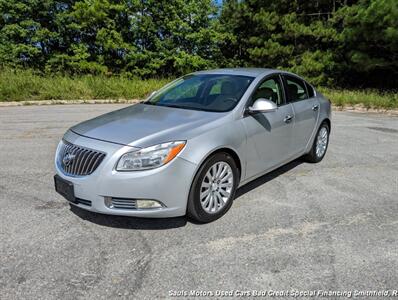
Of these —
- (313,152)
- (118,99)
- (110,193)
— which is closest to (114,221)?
(110,193)

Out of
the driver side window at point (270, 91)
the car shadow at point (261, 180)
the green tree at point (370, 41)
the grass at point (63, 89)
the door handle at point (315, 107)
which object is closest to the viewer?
the driver side window at point (270, 91)

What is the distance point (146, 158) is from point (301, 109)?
2.62 meters

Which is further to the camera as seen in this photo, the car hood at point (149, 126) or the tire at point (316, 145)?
the tire at point (316, 145)

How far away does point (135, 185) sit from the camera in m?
3.01

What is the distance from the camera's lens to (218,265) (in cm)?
282

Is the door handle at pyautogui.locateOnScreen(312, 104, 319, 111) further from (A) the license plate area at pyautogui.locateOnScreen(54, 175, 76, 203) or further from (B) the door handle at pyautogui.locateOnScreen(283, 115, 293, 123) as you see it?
(A) the license plate area at pyautogui.locateOnScreen(54, 175, 76, 203)

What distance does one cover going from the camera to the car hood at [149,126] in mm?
3177

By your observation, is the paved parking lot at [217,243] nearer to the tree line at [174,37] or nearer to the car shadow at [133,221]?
the car shadow at [133,221]

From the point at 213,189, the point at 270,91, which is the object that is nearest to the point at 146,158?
the point at 213,189

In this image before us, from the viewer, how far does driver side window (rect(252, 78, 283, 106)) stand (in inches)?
165

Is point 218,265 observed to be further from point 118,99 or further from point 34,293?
point 118,99

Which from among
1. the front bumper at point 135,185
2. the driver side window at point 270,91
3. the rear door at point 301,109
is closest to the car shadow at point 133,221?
the front bumper at point 135,185

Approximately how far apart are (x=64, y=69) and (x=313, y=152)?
24713 mm

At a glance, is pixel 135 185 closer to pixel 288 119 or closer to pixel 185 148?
pixel 185 148
